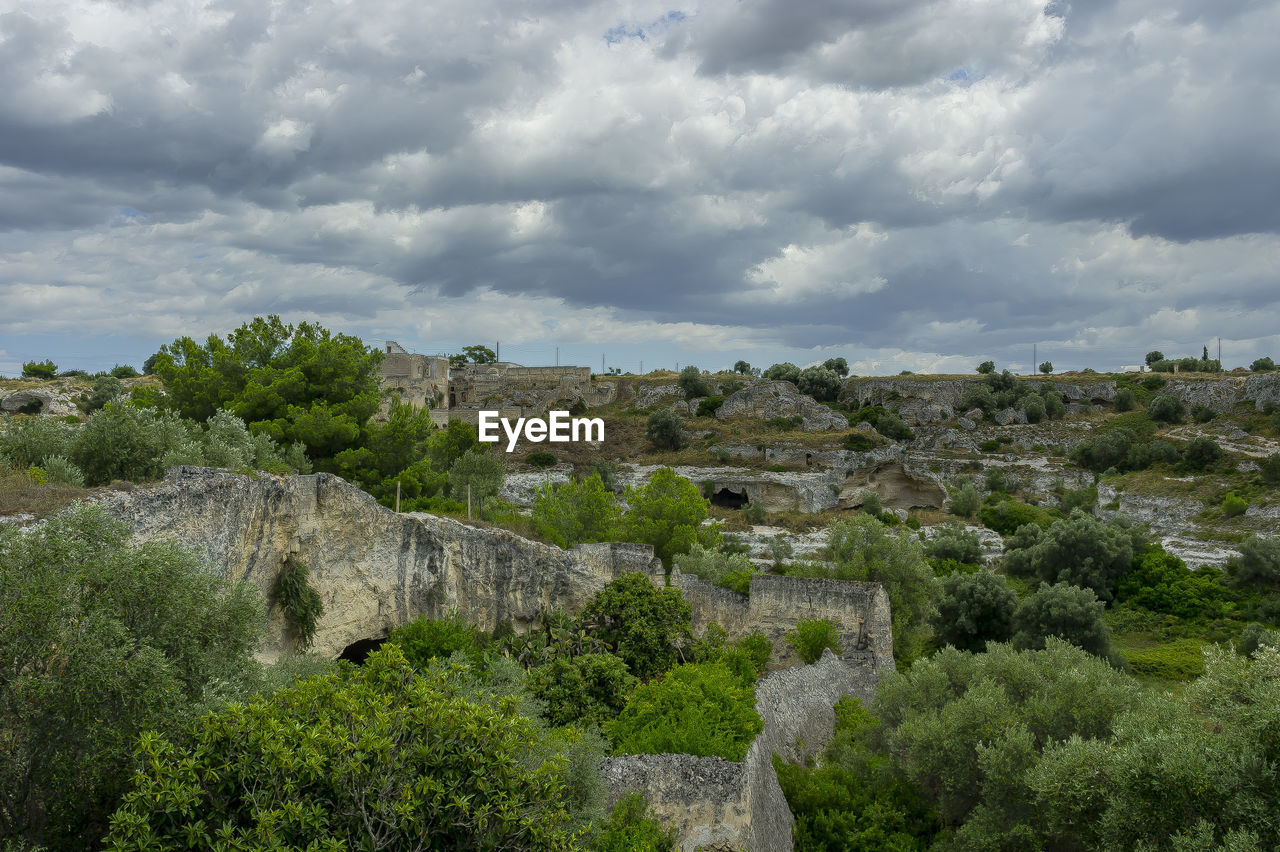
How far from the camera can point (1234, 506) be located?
1817 inches

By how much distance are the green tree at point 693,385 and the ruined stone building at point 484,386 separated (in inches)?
307

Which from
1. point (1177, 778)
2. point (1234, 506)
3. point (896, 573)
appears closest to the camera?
point (1177, 778)

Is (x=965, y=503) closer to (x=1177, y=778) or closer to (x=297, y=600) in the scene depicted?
(x=297, y=600)

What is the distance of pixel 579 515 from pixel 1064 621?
1834cm

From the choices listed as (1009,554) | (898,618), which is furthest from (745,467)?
(898,618)

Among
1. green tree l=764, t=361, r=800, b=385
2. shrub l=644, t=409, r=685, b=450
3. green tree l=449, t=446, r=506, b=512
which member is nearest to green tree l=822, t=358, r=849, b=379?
green tree l=764, t=361, r=800, b=385

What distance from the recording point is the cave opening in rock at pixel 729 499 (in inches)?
2399

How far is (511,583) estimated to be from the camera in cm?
2170

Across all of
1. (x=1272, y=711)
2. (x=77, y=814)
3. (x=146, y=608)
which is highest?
(x=146, y=608)

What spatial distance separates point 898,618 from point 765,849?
14746 millimetres

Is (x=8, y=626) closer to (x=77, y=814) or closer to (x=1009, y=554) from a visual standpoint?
(x=77, y=814)

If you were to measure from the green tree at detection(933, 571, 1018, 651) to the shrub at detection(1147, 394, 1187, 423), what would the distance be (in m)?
49.5

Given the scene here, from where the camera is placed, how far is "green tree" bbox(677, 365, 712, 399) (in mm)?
83938

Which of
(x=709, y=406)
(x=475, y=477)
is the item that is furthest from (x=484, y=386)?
(x=475, y=477)
